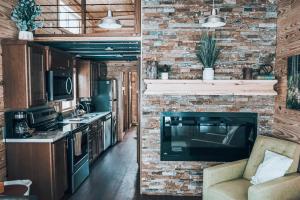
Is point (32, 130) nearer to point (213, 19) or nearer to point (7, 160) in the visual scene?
point (7, 160)

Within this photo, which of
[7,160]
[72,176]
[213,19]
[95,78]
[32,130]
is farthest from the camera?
[95,78]

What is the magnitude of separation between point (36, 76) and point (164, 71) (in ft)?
5.65

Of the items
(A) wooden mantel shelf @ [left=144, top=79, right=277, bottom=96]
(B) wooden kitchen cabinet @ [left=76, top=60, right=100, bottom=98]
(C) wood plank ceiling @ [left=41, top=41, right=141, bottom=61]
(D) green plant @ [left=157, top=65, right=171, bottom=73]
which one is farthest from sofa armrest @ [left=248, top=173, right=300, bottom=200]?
(B) wooden kitchen cabinet @ [left=76, top=60, right=100, bottom=98]

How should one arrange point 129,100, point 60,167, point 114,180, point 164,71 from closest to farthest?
point 60,167 < point 164,71 < point 114,180 < point 129,100

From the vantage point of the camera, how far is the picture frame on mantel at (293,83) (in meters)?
2.96

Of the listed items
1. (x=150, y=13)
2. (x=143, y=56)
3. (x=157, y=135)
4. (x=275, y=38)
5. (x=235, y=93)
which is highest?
(x=150, y=13)

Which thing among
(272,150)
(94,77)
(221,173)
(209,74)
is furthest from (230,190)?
(94,77)

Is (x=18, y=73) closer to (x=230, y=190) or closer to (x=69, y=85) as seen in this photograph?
(x=69, y=85)

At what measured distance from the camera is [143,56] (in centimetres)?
369

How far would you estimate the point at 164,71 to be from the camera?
3.60m

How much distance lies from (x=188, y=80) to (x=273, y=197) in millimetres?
1712

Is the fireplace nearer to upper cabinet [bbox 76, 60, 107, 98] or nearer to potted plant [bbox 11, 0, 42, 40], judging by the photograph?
potted plant [bbox 11, 0, 42, 40]

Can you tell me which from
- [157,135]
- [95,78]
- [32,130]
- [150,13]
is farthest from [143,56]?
[95,78]

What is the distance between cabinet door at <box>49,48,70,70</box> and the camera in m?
3.86
